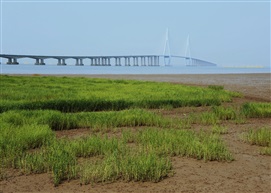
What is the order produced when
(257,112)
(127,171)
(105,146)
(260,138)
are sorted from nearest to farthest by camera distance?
(127,171) → (105,146) → (260,138) → (257,112)

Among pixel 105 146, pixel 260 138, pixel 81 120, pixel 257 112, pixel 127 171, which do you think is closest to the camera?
pixel 127 171

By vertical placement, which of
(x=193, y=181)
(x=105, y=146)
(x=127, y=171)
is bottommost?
(x=193, y=181)

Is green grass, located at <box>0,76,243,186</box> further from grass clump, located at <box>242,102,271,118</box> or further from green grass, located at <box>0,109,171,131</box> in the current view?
grass clump, located at <box>242,102,271,118</box>

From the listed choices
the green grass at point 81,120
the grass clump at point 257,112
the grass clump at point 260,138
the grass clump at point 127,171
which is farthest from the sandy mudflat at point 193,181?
the grass clump at point 257,112

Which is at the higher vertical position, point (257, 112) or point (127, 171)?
point (257, 112)

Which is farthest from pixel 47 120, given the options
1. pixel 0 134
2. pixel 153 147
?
pixel 153 147

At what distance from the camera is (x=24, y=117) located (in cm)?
964

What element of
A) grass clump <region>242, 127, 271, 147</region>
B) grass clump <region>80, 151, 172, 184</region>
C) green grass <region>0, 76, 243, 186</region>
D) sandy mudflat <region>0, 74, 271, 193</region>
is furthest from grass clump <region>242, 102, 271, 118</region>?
grass clump <region>80, 151, 172, 184</region>

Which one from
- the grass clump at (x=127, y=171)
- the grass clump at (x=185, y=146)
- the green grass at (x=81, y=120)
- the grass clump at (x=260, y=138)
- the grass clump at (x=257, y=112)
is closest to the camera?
the grass clump at (x=127, y=171)

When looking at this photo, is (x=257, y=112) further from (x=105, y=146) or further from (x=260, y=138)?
(x=105, y=146)

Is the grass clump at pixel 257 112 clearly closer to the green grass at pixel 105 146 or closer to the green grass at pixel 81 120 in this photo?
the green grass at pixel 105 146

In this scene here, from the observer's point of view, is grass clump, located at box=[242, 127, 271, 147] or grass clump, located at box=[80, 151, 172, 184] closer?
grass clump, located at box=[80, 151, 172, 184]

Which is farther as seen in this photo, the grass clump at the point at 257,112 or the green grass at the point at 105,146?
the grass clump at the point at 257,112

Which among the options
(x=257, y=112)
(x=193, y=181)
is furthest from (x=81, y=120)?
(x=257, y=112)
